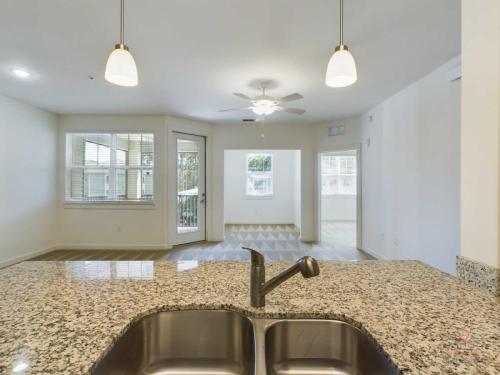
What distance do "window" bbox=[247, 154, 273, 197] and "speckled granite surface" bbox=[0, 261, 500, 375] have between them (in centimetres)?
683

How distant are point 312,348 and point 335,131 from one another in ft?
16.8

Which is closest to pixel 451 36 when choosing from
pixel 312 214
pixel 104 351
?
pixel 104 351

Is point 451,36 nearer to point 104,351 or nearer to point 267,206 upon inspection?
point 104,351

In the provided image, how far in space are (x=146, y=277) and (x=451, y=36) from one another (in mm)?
3134

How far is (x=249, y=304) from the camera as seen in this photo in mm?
909

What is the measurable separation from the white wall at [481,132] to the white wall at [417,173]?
2104 millimetres

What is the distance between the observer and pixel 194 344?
938mm

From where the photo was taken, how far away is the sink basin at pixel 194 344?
2.92ft

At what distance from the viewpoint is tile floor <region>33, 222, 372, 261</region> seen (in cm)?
461

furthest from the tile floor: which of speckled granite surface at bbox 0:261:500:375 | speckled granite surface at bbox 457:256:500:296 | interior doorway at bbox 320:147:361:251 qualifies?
speckled granite surface at bbox 457:256:500:296

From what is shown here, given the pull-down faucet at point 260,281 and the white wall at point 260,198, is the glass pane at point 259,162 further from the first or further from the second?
the pull-down faucet at point 260,281

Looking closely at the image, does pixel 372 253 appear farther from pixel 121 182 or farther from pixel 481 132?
pixel 121 182

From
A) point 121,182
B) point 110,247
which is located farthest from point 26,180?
point 110,247

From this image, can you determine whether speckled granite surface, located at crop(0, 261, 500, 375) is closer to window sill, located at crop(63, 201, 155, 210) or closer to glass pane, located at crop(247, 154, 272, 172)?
window sill, located at crop(63, 201, 155, 210)
